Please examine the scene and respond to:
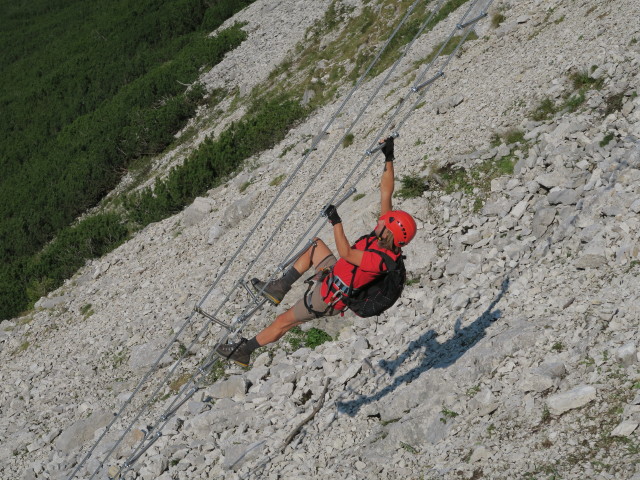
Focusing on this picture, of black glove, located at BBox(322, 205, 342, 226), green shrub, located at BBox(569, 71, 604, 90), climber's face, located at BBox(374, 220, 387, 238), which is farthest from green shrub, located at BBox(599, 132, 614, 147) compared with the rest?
black glove, located at BBox(322, 205, 342, 226)

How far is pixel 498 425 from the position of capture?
719 cm

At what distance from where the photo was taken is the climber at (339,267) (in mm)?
7707

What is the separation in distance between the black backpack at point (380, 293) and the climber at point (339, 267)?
79 mm

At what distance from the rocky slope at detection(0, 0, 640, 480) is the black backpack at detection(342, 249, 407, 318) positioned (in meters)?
1.38

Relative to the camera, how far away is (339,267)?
824 cm

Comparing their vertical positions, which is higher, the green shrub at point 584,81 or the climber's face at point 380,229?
the climber's face at point 380,229

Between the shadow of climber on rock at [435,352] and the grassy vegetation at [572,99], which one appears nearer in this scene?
the shadow of climber on rock at [435,352]

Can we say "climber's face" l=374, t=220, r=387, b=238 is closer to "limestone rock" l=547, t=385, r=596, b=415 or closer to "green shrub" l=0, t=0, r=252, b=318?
"limestone rock" l=547, t=385, r=596, b=415

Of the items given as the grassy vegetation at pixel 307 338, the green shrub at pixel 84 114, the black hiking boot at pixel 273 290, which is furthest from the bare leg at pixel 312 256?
the green shrub at pixel 84 114

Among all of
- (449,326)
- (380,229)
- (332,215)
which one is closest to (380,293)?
(380,229)

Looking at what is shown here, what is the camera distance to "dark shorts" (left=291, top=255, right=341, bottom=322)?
854cm

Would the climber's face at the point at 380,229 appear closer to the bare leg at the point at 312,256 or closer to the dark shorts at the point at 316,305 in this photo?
the dark shorts at the point at 316,305

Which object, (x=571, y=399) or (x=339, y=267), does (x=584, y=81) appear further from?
(x=571, y=399)

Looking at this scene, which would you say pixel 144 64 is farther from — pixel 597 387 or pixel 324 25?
pixel 597 387
